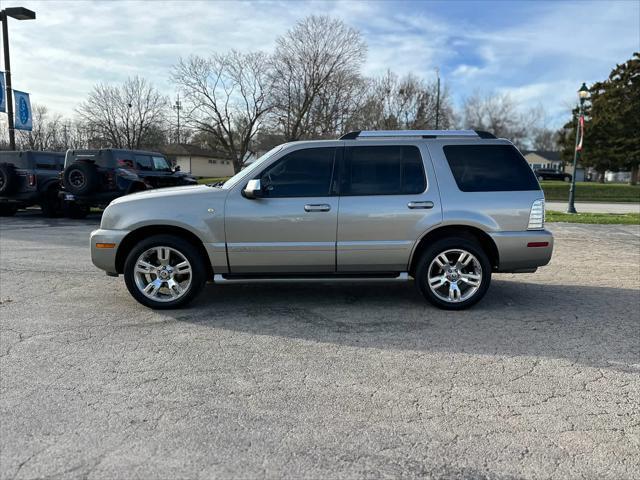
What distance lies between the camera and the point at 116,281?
6.68 metres

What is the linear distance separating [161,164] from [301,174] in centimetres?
1084

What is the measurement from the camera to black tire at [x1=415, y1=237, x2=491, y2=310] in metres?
5.23

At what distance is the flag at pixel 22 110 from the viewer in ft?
51.6

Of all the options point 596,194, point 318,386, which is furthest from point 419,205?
point 596,194

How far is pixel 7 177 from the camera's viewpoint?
1359 centimetres

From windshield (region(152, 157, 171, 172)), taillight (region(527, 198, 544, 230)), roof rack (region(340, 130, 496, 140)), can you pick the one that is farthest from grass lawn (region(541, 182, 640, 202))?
roof rack (region(340, 130, 496, 140))

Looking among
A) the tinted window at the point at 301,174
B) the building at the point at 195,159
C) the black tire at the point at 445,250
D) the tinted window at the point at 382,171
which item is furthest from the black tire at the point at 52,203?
the building at the point at 195,159

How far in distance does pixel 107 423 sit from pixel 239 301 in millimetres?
2799

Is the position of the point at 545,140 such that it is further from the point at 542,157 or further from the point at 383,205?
the point at 383,205

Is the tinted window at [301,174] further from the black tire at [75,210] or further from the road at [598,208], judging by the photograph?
the road at [598,208]

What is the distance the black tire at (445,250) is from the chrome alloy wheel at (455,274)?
1.3 inches

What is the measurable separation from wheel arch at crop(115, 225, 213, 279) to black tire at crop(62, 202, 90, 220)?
401 inches

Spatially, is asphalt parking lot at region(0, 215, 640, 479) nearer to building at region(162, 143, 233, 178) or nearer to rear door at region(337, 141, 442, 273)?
rear door at region(337, 141, 442, 273)

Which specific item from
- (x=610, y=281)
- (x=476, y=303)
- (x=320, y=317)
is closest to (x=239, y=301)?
(x=320, y=317)
